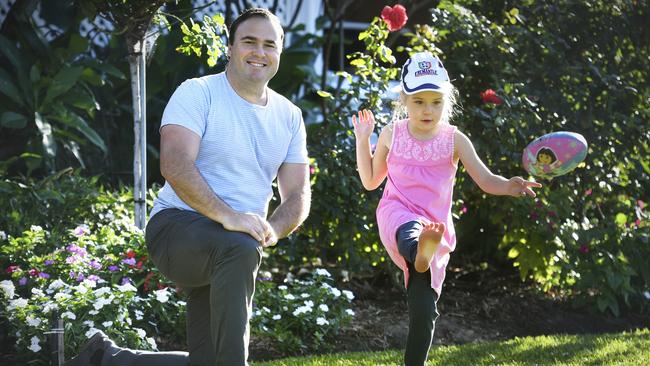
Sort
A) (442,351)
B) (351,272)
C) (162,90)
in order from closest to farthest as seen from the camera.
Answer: (442,351)
(351,272)
(162,90)

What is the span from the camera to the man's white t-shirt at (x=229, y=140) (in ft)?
10.7

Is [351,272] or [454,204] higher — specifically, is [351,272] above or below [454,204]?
below

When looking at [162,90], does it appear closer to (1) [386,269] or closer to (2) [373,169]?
(1) [386,269]

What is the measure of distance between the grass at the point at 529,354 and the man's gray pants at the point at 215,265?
1088 mm

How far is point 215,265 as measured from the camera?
3.02 metres

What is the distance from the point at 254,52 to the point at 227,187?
20.6 inches

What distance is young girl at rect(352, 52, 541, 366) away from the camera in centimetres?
368

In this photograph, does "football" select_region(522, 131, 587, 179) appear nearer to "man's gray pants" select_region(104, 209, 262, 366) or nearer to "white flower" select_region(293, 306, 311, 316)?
"white flower" select_region(293, 306, 311, 316)

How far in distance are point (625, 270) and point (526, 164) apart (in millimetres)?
1917

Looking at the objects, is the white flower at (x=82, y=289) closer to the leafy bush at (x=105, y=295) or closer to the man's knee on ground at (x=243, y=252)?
the leafy bush at (x=105, y=295)

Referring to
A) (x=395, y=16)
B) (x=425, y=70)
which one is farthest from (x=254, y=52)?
(x=395, y=16)

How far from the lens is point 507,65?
594cm

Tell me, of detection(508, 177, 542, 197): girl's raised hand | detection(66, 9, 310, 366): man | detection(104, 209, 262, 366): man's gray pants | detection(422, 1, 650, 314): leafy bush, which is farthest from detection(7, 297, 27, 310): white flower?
detection(422, 1, 650, 314): leafy bush

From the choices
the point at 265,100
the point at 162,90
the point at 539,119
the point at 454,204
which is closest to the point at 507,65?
the point at 539,119
